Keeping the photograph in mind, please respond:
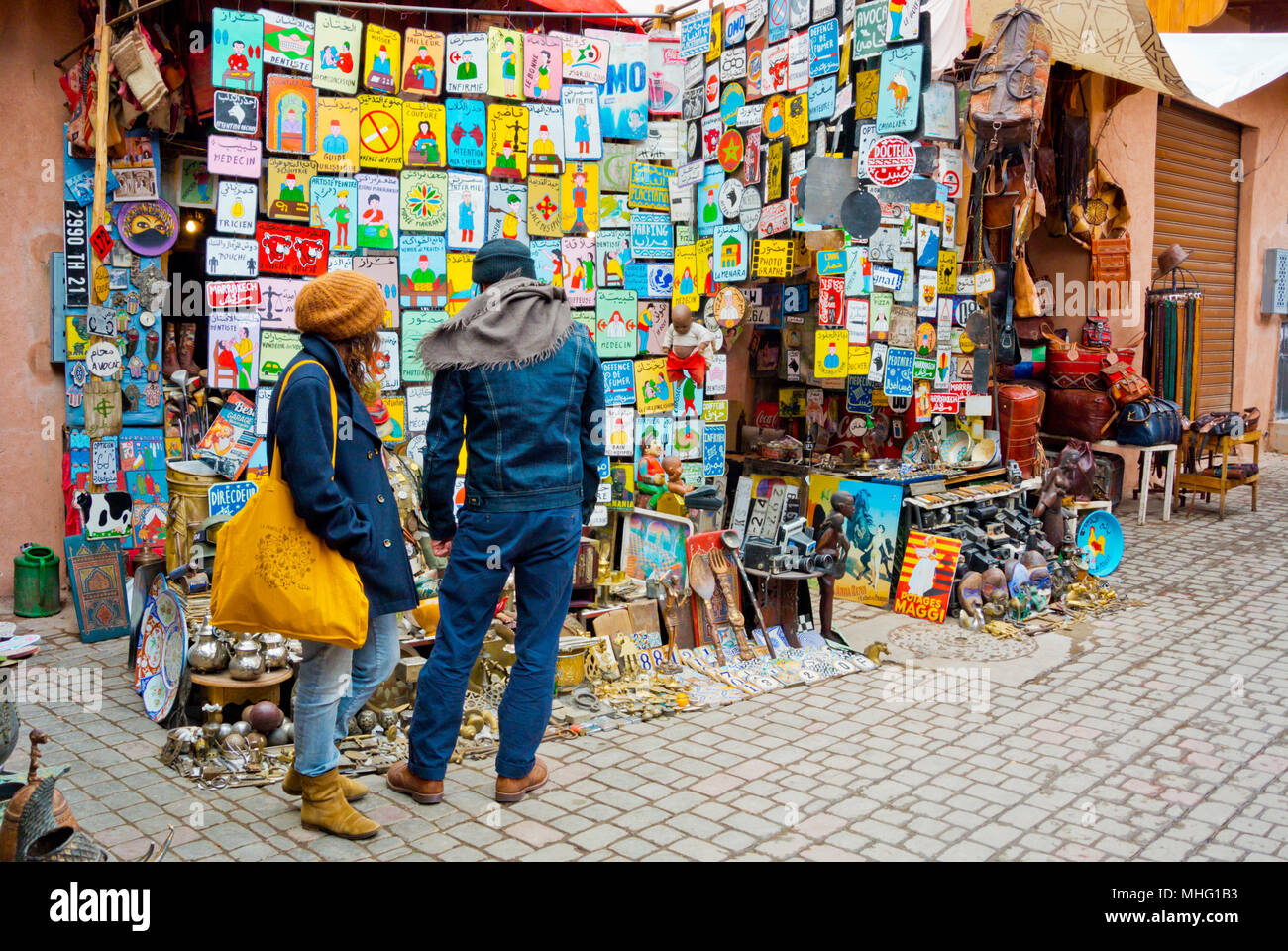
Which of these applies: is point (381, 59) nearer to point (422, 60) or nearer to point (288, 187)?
point (422, 60)

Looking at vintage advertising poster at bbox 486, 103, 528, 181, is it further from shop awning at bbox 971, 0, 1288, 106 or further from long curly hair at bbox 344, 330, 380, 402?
shop awning at bbox 971, 0, 1288, 106

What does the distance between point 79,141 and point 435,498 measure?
410 centimetres

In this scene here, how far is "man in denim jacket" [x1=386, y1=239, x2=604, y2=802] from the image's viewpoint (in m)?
4.06

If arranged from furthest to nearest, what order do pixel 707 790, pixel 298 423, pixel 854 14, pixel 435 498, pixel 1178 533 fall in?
1. pixel 1178 533
2. pixel 854 14
3. pixel 707 790
4. pixel 435 498
5. pixel 298 423

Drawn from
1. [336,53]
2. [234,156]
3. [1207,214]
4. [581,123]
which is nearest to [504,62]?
[581,123]

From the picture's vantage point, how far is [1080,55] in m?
8.42

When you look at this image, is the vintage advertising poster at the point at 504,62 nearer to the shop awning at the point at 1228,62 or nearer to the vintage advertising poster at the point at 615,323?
the vintage advertising poster at the point at 615,323

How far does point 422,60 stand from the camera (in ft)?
21.7

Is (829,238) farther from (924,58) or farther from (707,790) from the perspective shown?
(707,790)

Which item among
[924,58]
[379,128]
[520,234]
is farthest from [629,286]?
[924,58]

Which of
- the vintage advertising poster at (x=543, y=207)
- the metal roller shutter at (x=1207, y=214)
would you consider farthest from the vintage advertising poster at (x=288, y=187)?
the metal roller shutter at (x=1207, y=214)

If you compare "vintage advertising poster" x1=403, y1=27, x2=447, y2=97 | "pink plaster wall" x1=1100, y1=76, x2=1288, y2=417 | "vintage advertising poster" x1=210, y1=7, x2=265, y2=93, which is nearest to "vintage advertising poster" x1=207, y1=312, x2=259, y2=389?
"vintage advertising poster" x1=210, y1=7, x2=265, y2=93

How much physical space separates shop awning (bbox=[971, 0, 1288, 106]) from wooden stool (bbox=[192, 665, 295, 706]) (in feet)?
22.4

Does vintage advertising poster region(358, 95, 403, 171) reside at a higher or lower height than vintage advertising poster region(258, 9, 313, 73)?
lower
